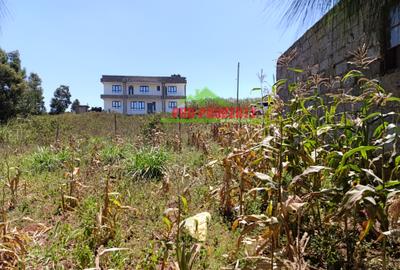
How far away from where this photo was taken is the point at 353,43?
298 cm

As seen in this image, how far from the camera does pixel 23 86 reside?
1994cm

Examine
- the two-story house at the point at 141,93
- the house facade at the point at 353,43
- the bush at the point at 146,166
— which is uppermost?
the two-story house at the point at 141,93

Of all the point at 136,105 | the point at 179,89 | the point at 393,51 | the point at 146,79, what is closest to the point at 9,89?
the point at 136,105

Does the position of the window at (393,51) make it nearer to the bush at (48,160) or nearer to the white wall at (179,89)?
the bush at (48,160)

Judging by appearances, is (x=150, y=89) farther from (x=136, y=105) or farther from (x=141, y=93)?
(x=136, y=105)

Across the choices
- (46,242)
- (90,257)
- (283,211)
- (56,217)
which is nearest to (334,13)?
(283,211)

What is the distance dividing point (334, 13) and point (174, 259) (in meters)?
1.56

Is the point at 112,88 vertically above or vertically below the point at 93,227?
above

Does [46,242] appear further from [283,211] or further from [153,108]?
[153,108]

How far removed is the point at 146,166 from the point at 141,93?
34.8 metres

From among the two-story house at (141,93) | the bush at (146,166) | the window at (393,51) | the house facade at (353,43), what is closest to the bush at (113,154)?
the bush at (146,166)

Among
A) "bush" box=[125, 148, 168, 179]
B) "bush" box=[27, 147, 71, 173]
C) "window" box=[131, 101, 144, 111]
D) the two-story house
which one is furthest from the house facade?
"window" box=[131, 101, 144, 111]

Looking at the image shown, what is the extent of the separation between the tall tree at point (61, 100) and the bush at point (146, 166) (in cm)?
3573

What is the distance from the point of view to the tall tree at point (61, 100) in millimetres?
37500
